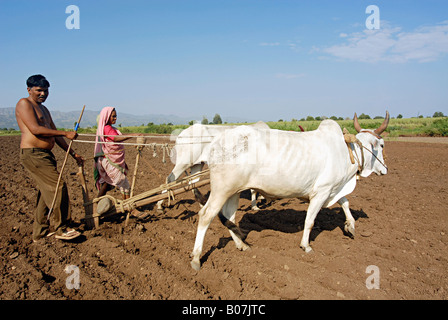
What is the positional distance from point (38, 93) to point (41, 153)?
34.0 inches

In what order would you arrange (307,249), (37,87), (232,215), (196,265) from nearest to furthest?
(196,265)
(37,87)
(307,249)
(232,215)

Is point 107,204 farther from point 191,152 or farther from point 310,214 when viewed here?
point 310,214

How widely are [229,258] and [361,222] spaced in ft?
9.38

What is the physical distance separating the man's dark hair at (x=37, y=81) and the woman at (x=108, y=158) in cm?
114

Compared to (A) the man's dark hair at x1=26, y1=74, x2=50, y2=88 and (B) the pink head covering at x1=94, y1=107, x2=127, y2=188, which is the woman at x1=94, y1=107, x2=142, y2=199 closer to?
(B) the pink head covering at x1=94, y1=107, x2=127, y2=188

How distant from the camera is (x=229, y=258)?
172 inches

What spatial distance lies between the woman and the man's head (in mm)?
1101

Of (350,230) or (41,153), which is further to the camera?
(350,230)

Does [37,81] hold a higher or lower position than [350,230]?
higher

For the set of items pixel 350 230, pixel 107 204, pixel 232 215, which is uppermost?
pixel 107 204

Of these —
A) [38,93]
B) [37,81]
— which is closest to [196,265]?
[38,93]

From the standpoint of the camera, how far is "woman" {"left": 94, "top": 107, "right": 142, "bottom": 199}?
547cm

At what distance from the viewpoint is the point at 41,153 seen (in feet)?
14.5

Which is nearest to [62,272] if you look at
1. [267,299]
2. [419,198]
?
[267,299]
